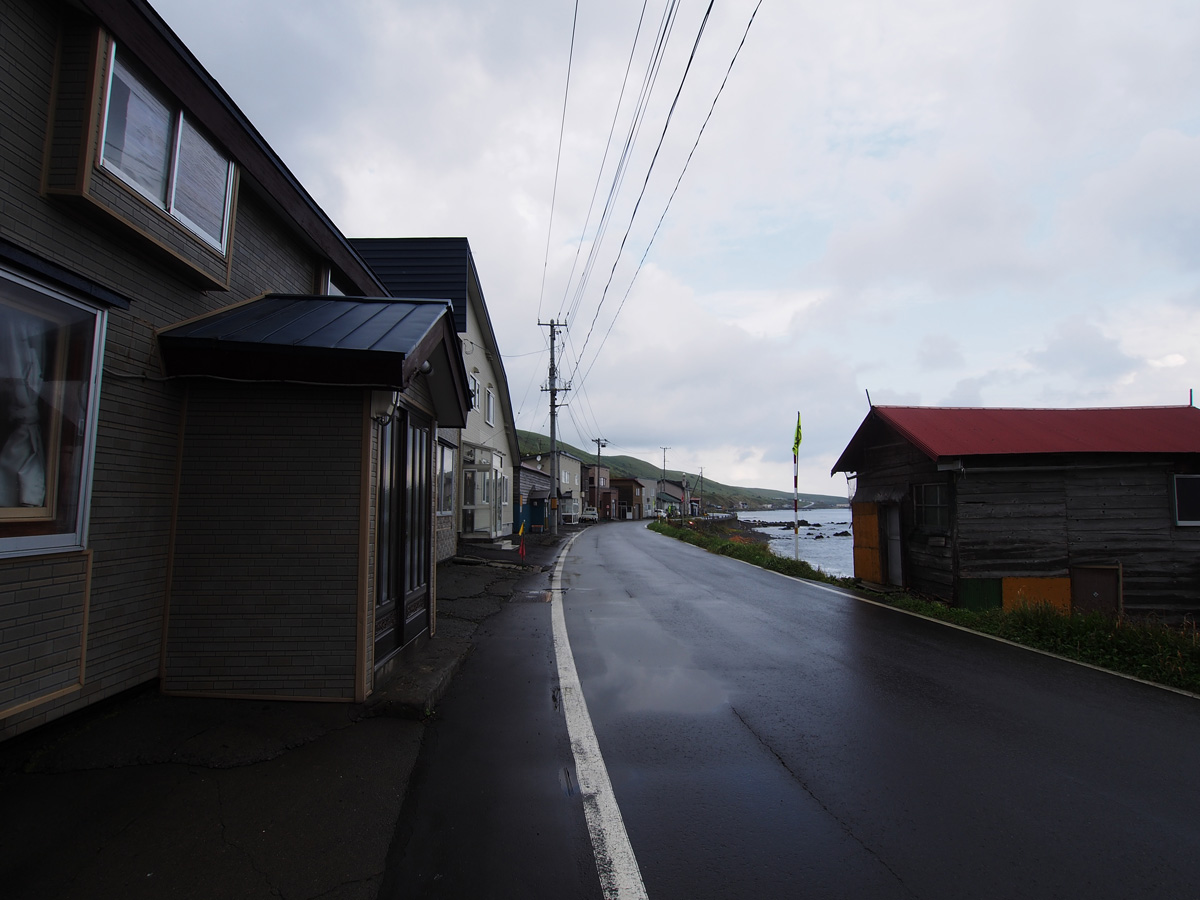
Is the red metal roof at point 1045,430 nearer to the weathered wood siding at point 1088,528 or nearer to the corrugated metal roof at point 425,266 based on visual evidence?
the weathered wood siding at point 1088,528

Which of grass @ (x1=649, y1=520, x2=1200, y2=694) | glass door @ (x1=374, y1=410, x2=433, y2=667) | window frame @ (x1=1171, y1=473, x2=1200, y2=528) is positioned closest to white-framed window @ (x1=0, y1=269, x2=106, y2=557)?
glass door @ (x1=374, y1=410, x2=433, y2=667)

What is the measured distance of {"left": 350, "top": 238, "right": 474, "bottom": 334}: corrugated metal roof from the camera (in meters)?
16.8

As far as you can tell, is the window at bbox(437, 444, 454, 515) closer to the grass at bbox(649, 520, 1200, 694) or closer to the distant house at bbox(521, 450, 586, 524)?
the grass at bbox(649, 520, 1200, 694)

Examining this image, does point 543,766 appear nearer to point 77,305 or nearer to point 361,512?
point 361,512

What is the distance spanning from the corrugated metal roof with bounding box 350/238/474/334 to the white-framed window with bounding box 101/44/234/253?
36.2ft

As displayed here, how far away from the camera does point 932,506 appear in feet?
39.5

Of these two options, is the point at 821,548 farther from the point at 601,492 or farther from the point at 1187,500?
the point at 1187,500

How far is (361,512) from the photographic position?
4777mm

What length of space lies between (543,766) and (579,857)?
1.03 m

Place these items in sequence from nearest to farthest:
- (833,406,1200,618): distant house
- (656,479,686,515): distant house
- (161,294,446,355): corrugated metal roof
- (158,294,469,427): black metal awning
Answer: (158,294,469,427): black metal awning, (161,294,446,355): corrugated metal roof, (833,406,1200,618): distant house, (656,479,686,515): distant house

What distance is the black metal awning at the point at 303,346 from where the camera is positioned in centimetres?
461

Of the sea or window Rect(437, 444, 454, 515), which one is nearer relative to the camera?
window Rect(437, 444, 454, 515)

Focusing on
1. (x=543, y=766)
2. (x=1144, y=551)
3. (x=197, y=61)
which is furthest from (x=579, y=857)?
(x=1144, y=551)

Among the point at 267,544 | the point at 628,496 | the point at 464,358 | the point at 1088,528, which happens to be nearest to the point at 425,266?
the point at 464,358
